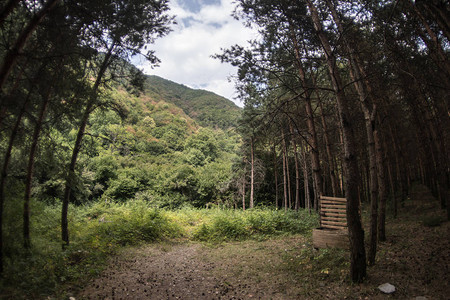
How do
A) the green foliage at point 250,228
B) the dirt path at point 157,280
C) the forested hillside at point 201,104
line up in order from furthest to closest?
1. the forested hillside at point 201,104
2. the green foliage at point 250,228
3. the dirt path at point 157,280

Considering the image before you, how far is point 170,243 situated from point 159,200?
12893mm

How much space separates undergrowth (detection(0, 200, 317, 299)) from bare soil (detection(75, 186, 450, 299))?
26.1 inches

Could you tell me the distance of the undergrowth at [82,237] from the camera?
171 inches

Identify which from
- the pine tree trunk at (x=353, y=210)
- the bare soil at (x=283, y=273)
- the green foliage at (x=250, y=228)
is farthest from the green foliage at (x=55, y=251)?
the pine tree trunk at (x=353, y=210)

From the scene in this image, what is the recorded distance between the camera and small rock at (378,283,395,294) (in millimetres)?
3749

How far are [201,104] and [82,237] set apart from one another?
221ft

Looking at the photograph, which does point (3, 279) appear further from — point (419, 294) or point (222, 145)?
point (222, 145)

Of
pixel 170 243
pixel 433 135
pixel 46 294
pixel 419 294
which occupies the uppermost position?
pixel 433 135

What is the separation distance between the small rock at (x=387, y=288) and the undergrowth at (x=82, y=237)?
6018mm

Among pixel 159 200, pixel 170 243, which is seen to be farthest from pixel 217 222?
pixel 159 200

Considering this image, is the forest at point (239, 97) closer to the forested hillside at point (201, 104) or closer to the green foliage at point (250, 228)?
the green foliage at point (250, 228)

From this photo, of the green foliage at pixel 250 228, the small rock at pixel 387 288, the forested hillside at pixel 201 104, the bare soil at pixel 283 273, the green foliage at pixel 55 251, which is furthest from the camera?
the forested hillside at pixel 201 104

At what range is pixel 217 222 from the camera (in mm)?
11430

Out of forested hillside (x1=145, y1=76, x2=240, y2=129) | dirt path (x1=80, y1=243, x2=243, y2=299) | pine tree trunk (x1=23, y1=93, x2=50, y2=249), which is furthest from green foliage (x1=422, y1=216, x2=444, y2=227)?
forested hillside (x1=145, y1=76, x2=240, y2=129)
